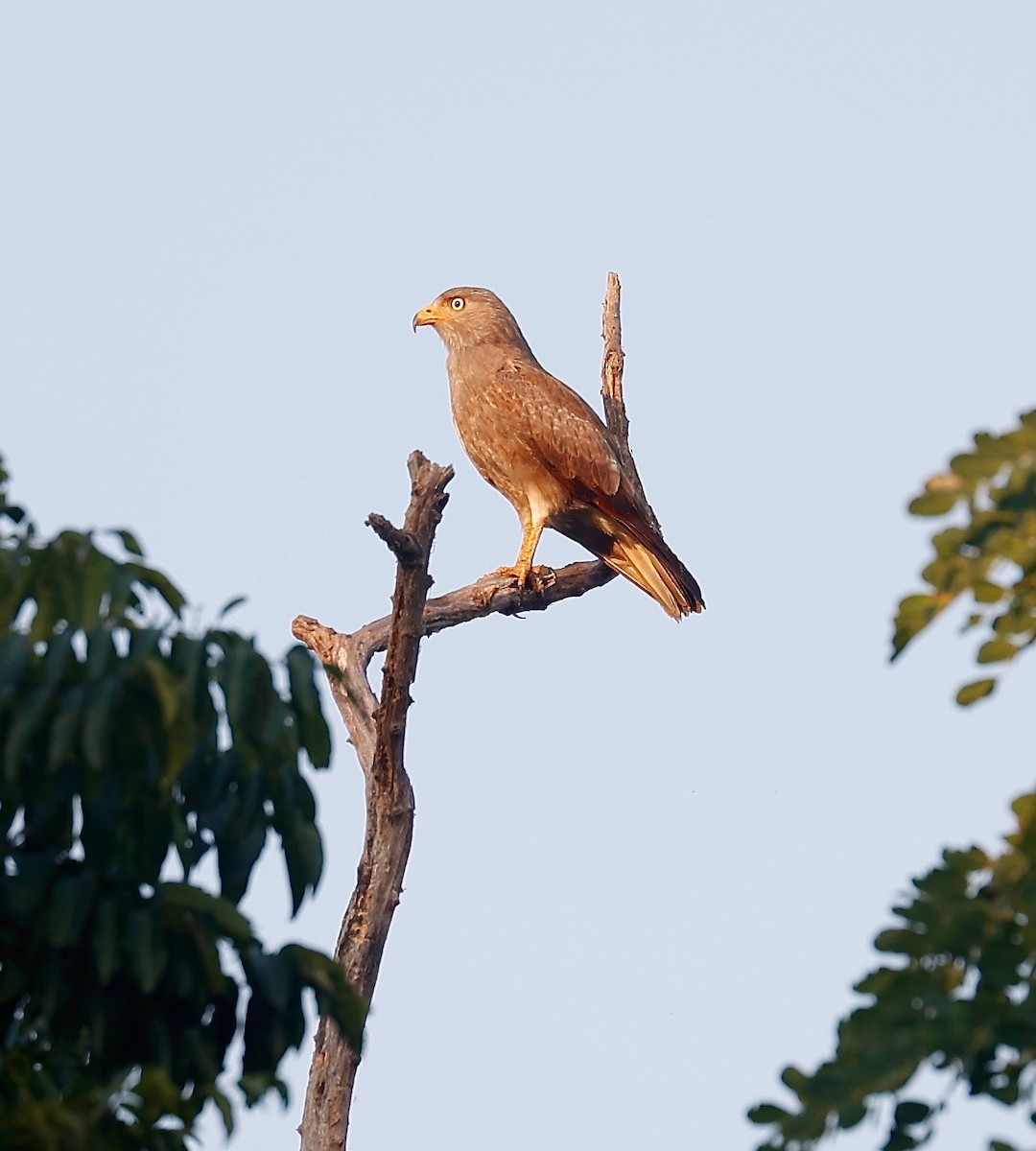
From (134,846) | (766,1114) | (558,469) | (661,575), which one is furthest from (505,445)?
(766,1114)

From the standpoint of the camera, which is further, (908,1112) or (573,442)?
(573,442)

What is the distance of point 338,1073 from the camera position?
21.7 ft

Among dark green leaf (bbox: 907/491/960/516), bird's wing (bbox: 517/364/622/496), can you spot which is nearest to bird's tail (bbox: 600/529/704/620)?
bird's wing (bbox: 517/364/622/496)

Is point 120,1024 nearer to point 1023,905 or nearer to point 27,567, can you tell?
point 27,567

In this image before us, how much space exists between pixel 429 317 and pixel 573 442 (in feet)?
5.81

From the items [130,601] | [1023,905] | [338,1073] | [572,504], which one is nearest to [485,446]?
[572,504]

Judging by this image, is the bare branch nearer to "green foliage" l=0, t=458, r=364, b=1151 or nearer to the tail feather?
the tail feather

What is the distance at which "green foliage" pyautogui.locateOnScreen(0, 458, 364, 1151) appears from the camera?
273 centimetres

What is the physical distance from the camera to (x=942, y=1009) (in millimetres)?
2383

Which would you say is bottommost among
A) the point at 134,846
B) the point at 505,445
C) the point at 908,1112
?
the point at 908,1112

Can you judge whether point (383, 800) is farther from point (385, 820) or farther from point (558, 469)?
point (558, 469)

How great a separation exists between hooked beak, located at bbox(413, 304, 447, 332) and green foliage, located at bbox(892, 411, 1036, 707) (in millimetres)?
8592

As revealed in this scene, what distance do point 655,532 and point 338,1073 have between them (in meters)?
4.05

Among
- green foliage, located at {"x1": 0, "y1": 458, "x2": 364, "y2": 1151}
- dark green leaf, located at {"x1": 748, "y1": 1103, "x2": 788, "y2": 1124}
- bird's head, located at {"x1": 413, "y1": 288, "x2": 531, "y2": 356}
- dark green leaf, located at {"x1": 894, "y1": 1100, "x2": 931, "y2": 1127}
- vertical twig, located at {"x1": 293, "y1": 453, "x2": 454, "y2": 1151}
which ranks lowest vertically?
dark green leaf, located at {"x1": 894, "y1": 1100, "x2": 931, "y2": 1127}
